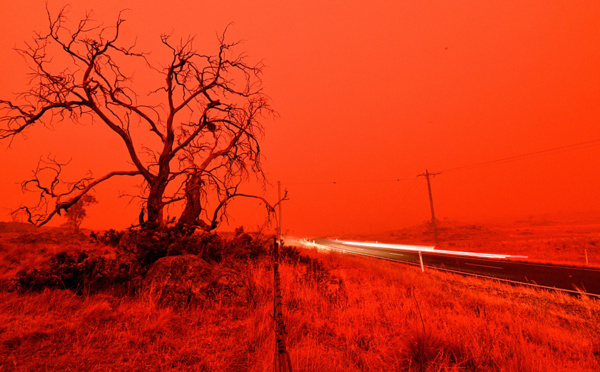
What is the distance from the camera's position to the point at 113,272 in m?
5.84

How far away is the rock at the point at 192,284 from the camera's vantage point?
4.99 meters

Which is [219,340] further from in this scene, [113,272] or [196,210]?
[196,210]

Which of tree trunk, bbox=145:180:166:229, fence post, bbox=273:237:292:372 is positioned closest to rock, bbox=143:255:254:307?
fence post, bbox=273:237:292:372

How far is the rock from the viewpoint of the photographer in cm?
499

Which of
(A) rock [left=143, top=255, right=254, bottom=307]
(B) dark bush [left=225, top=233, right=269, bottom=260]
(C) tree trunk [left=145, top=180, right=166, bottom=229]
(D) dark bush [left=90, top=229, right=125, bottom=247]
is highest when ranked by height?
(C) tree trunk [left=145, top=180, right=166, bottom=229]

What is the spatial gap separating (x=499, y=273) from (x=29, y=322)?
20.3 m

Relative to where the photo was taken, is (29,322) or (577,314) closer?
(29,322)

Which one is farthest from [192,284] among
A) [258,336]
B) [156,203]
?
[156,203]

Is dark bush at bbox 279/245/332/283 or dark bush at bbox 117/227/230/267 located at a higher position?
dark bush at bbox 117/227/230/267

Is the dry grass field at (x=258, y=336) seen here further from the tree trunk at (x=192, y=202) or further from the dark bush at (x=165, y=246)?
the tree trunk at (x=192, y=202)

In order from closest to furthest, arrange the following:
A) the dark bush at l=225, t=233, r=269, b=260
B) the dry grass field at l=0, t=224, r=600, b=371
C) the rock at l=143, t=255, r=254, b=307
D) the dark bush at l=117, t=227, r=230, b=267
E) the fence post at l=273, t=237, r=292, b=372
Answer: the fence post at l=273, t=237, r=292, b=372 → the dry grass field at l=0, t=224, r=600, b=371 → the rock at l=143, t=255, r=254, b=307 → the dark bush at l=117, t=227, r=230, b=267 → the dark bush at l=225, t=233, r=269, b=260

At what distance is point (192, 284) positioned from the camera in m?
5.24

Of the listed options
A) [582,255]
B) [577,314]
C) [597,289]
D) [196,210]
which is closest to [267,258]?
[196,210]

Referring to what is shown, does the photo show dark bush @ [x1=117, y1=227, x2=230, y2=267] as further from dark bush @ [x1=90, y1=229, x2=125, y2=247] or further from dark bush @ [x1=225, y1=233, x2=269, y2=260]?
dark bush @ [x1=90, y1=229, x2=125, y2=247]
